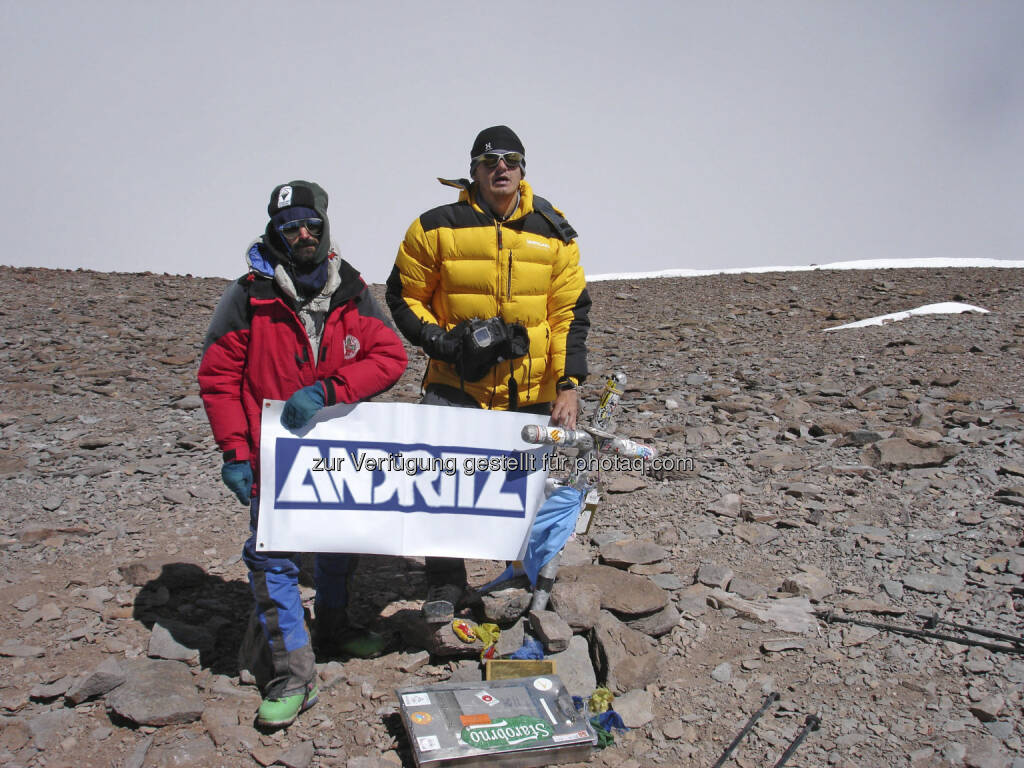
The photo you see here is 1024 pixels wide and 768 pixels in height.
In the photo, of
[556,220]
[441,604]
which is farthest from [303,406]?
[556,220]

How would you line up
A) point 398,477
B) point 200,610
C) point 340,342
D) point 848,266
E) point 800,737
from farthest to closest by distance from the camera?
point 848,266 → point 200,610 → point 398,477 → point 340,342 → point 800,737

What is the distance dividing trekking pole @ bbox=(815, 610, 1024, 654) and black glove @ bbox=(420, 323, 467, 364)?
2.54m

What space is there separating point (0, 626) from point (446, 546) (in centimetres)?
254

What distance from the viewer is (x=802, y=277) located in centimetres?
1697

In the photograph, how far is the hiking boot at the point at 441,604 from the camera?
4.09 meters

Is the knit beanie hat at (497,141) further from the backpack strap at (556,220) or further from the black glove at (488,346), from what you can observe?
the black glove at (488,346)

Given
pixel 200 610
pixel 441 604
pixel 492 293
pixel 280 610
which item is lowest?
pixel 200 610

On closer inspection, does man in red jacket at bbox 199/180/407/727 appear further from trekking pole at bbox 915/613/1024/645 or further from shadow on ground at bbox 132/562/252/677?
trekking pole at bbox 915/613/1024/645

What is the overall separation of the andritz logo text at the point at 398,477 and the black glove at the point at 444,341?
50 centimetres

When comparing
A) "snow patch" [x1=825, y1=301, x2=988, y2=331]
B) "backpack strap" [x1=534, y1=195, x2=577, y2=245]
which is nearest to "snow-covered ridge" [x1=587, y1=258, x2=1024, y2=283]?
"snow patch" [x1=825, y1=301, x2=988, y2=331]

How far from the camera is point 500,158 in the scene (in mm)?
3965

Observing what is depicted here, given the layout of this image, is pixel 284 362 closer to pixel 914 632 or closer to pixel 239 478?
pixel 239 478

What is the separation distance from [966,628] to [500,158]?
3.47 m

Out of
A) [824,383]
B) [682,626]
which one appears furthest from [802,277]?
[682,626]
